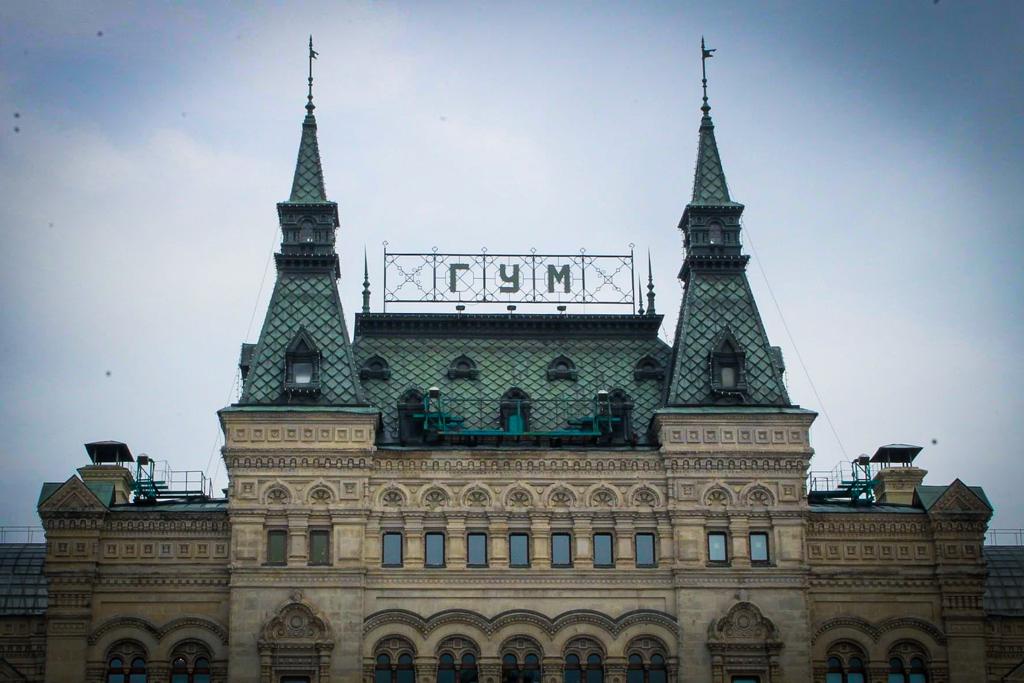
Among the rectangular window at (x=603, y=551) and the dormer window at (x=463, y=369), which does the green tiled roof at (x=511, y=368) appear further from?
the rectangular window at (x=603, y=551)

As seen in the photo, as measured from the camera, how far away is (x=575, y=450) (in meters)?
69.1

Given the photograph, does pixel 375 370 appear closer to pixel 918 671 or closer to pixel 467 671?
pixel 467 671

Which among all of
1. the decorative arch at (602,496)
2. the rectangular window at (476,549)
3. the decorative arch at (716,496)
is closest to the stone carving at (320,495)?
the rectangular window at (476,549)

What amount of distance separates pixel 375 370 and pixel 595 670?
51.9 feet

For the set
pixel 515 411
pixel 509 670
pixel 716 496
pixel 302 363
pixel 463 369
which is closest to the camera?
pixel 509 670

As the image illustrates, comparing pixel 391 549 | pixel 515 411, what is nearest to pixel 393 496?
pixel 391 549

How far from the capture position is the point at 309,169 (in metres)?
75.9

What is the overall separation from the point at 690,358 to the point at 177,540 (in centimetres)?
2197

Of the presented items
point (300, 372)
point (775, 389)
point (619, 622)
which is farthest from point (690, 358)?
point (300, 372)

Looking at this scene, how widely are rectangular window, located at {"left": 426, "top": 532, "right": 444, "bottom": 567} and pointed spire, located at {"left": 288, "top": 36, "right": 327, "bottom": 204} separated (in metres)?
15.8

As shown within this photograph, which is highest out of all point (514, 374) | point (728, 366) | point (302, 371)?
point (514, 374)

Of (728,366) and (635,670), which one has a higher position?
(728,366)

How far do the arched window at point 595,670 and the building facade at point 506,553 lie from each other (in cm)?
8

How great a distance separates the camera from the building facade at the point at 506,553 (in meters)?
66.9
